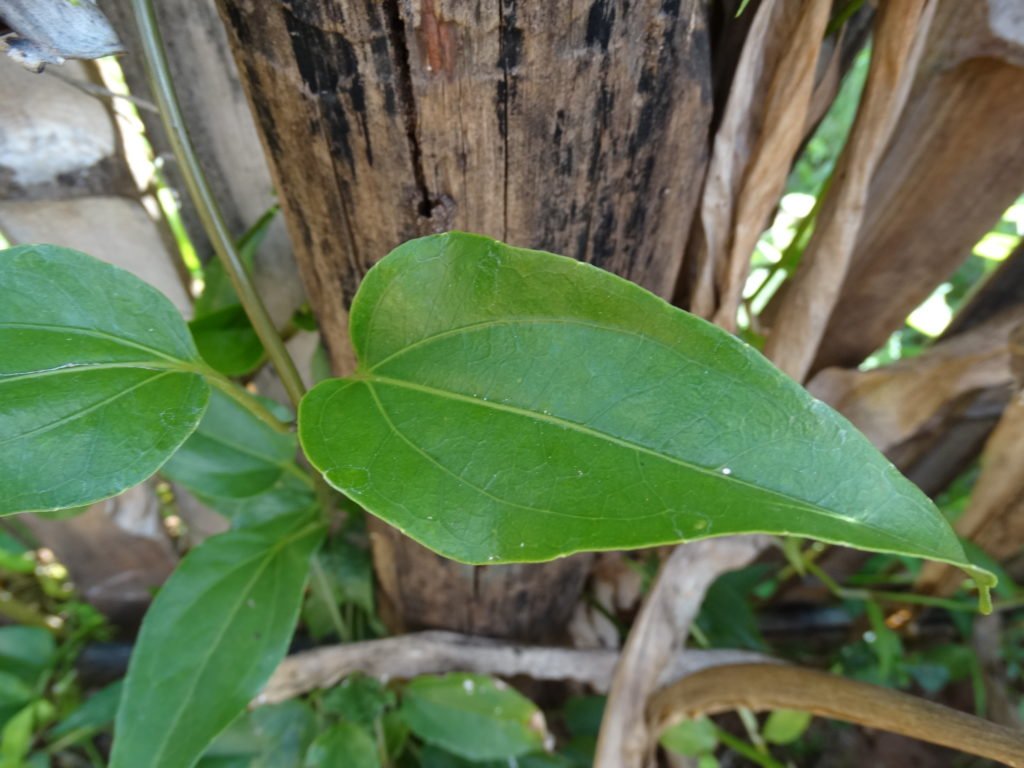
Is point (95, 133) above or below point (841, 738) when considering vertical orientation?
above

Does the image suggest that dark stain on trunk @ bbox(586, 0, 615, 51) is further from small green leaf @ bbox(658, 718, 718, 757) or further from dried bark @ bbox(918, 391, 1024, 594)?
small green leaf @ bbox(658, 718, 718, 757)

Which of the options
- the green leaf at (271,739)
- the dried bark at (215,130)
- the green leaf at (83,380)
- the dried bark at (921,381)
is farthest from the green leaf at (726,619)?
the green leaf at (83,380)

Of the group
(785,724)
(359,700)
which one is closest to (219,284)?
(359,700)

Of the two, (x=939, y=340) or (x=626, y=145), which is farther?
(x=939, y=340)

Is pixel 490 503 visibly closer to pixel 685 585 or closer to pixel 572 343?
pixel 572 343

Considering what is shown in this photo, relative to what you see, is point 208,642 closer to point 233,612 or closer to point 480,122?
point 233,612

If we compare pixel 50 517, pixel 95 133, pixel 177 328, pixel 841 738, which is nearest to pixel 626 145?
pixel 177 328
